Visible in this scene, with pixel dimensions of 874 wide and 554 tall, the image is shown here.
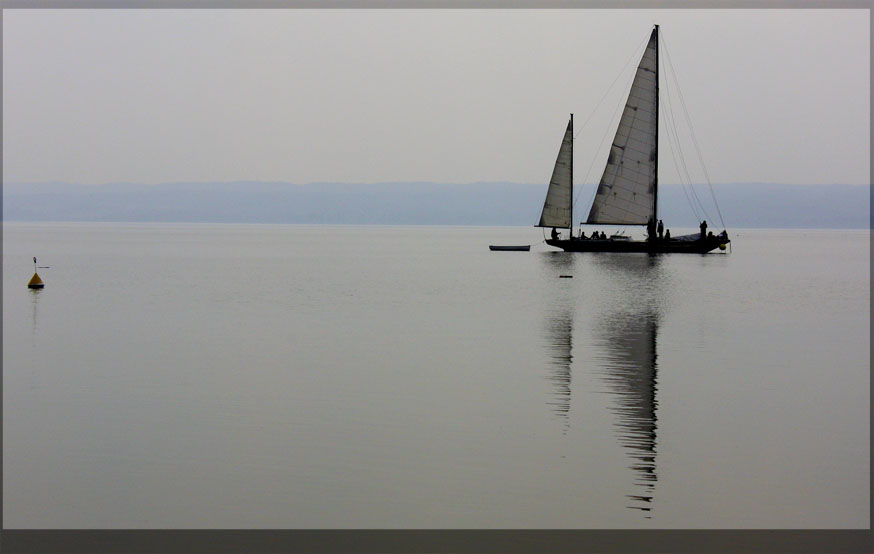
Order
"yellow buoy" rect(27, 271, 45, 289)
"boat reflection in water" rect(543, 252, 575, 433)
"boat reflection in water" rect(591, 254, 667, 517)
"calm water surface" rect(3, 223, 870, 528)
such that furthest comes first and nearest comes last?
"yellow buoy" rect(27, 271, 45, 289) < "boat reflection in water" rect(543, 252, 575, 433) < "boat reflection in water" rect(591, 254, 667, 517) < "calm water surface" rect(3, 223, 870, 528)

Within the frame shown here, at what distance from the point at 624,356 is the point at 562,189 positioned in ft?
223

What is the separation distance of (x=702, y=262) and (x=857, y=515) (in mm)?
77939

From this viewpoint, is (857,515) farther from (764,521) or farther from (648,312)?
(648,312)

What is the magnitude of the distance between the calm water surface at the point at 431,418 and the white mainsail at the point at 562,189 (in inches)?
2106

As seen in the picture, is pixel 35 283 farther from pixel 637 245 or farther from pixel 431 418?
pixel 637 245

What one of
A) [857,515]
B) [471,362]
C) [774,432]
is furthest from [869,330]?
[857,515]

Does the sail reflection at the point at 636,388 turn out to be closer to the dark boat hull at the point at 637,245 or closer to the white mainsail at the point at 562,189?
the dark boat hull at the point at 637,245

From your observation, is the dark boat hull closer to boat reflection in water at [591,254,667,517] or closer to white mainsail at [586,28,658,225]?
white mainsail at [586,28,658,225]

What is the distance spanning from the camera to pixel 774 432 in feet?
56.8

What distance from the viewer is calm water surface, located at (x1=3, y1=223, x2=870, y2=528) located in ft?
42.1

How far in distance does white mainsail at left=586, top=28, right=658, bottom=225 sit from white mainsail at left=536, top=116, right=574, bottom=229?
4360 mm

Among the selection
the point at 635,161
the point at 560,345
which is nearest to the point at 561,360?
the point at 560,345

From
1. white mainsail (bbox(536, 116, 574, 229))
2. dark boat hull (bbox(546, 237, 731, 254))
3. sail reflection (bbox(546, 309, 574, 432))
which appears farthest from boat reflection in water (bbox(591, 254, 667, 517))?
white mainsail (bbox(536, 116, 574, 229))

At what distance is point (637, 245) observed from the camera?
91.1 meters
